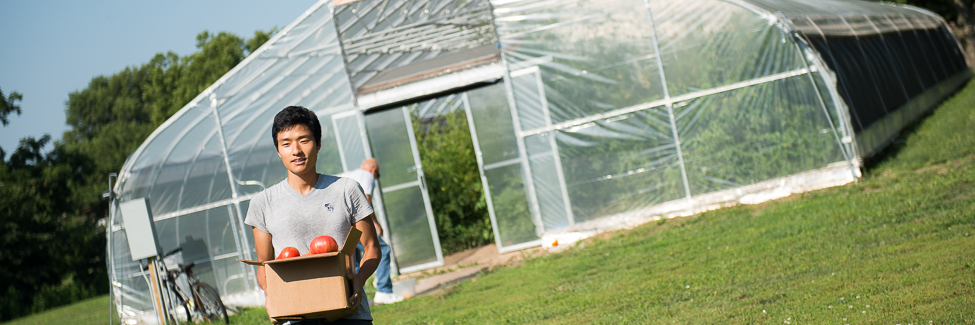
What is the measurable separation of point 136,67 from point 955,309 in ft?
163

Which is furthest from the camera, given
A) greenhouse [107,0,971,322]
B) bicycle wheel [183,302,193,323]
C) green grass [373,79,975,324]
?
greenhouse [107,0,971,322]

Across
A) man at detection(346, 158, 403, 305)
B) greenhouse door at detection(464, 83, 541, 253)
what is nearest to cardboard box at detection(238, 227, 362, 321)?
man at detection(346, 158, 403, 305)

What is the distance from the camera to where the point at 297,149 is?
2732mm

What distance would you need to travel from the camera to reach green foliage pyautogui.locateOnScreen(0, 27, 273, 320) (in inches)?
863

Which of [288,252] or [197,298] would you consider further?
[197,298]

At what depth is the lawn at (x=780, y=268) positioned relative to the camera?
181 inches

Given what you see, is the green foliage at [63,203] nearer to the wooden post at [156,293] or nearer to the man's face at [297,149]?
the wooden post at [156,293]

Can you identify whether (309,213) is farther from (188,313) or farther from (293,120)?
(188,313)

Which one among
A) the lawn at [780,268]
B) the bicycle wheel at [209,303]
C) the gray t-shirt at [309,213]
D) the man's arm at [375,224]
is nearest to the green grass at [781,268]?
the lawn at [780,268]

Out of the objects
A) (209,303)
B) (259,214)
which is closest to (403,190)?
(209,303)

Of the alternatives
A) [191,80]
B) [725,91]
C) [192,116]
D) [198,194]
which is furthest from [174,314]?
[191,80]

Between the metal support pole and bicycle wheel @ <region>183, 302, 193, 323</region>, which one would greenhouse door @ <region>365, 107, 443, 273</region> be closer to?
bicycle wheel @ <region>183, 302, 193, 323</region>

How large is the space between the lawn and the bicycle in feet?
0.87

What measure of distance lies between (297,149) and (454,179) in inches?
377
